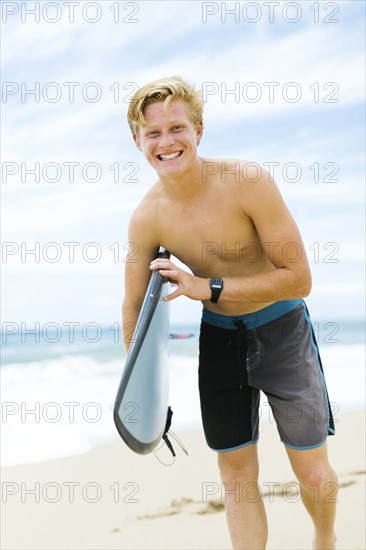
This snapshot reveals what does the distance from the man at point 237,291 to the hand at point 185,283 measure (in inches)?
0.5

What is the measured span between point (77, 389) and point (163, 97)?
824cm

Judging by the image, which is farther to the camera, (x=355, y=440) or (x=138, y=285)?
(x=355, y=440)

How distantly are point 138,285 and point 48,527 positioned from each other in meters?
2.07

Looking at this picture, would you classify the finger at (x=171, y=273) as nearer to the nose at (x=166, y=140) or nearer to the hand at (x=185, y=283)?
the hand at (x=185, y=283)

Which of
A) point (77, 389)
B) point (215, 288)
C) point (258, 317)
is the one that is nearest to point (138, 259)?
point (215, 288)

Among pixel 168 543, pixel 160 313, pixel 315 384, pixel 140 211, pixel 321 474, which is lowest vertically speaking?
pixel 168 543

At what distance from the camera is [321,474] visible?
297cm

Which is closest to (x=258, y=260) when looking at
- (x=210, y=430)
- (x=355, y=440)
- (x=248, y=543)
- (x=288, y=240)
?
(x=288, y=240)

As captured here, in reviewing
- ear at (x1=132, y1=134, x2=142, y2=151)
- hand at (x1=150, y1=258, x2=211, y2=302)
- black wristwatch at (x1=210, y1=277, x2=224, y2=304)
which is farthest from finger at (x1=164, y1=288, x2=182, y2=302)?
ear at (x1=132, y1=134, x2=142, y2=151)

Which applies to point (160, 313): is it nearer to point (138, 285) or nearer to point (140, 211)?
point (138, 285)

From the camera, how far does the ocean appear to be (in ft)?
21.0

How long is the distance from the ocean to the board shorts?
8.40 feet

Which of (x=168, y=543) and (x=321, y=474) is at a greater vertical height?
(x=321, y=474)

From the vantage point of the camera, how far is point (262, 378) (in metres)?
2.95
